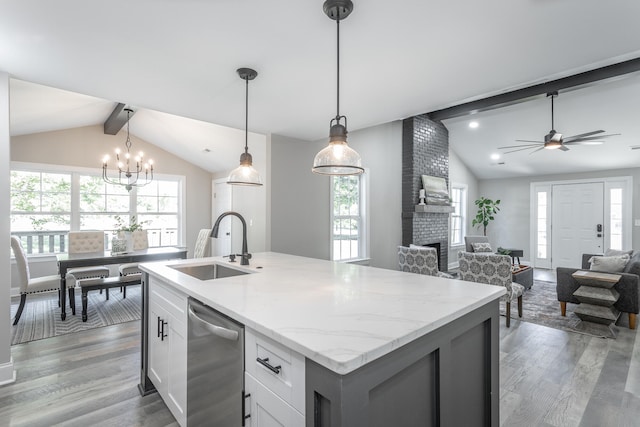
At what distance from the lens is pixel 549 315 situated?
396cm

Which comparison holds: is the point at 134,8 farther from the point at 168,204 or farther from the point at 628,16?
the point at 168,204

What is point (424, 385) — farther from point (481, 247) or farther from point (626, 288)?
Answer: point (481, 247)

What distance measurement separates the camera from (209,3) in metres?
1.54

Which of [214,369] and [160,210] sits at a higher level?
[160,210]

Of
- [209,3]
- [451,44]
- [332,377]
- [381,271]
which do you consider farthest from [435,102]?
[332,377]

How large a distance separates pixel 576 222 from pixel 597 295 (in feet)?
14.1

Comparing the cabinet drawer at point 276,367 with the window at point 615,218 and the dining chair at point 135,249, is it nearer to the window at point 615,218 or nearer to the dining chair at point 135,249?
the dining chair at point 135,249

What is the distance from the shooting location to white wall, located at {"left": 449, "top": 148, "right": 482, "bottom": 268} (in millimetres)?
7395

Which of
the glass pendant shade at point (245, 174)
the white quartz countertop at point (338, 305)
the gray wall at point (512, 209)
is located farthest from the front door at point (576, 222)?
the glass pendant shade at point (245, 174)

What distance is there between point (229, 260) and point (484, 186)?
7.93 metres

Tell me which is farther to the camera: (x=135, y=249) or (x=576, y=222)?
(x=576, y=222)

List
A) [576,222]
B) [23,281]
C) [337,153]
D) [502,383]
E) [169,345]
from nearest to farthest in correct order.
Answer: [337,153]
[169,345]
[502,383]
[23,281]
[576,222]

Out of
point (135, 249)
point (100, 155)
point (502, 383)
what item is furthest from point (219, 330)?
point (100, 155)

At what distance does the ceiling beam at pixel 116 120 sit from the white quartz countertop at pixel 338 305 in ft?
12.5
